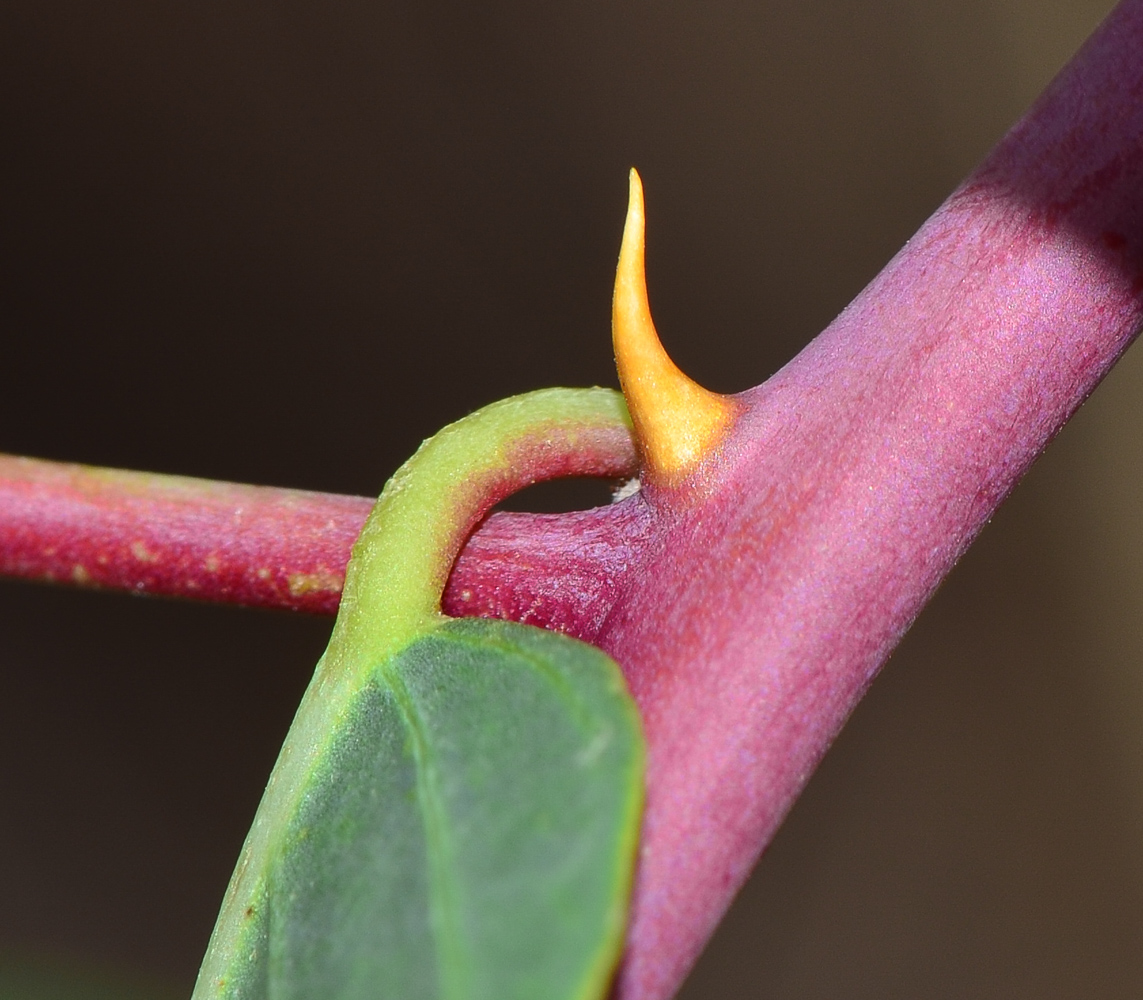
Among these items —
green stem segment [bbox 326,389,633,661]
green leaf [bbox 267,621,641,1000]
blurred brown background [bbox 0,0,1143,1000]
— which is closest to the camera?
green leaf [bbox 267,621,641,1000]

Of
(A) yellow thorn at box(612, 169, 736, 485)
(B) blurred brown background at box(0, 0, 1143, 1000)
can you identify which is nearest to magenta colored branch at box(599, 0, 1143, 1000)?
(A) yellow thorn at box(612, 169, 736, 485)

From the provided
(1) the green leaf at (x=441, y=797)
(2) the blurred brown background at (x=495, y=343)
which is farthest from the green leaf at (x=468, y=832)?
(2) the blurred brown background at (x=495, y=343)

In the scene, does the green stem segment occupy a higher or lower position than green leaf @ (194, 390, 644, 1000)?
higher

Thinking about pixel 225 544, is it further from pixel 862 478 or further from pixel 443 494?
pixel 862 478

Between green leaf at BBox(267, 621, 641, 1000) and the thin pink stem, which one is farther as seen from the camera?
the thin pink stem

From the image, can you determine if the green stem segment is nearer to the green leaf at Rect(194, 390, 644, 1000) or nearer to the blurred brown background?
the green leaf at Rect(194, 390, 644, 1000)

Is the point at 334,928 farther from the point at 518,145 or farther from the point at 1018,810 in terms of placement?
the point at 1018,810

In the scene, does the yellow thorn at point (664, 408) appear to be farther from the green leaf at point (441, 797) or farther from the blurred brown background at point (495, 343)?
the blurred brown background at point (495, 343)

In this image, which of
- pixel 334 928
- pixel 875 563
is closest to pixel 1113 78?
pixel 875 563
